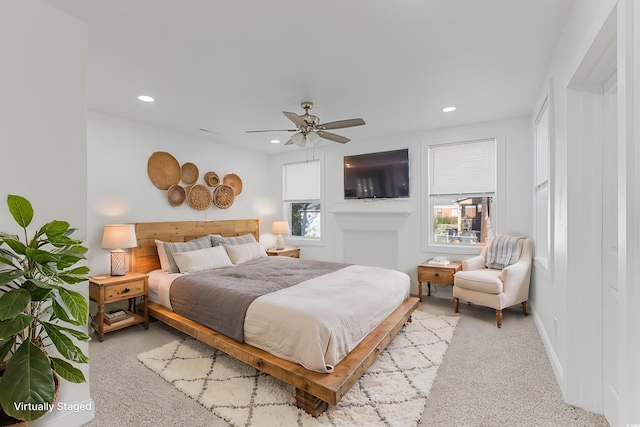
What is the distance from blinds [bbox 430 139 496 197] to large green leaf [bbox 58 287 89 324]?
14.2ft

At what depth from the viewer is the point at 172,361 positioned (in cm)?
263

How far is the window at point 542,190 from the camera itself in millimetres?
2961

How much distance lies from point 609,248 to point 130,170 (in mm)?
4849

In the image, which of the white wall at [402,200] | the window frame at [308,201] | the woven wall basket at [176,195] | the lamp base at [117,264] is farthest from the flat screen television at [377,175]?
the lamp base at [117,264]

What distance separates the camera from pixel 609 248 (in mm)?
1804

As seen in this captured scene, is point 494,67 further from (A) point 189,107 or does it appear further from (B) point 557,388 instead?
(A) point 189,107

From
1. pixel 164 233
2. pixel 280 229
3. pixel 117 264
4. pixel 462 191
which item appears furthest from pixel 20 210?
pixel 462 191

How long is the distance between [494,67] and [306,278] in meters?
2.69

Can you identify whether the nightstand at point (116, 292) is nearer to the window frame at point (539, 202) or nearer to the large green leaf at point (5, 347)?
the large green leaf at point (5, 347)

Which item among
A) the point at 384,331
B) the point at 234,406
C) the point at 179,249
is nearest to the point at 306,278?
the point at 384,331

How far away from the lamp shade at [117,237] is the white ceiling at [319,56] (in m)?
1.42

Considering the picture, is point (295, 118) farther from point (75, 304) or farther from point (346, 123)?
point (75, 304)

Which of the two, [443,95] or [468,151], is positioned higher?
[443,95]

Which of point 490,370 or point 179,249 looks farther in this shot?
point 179,249
